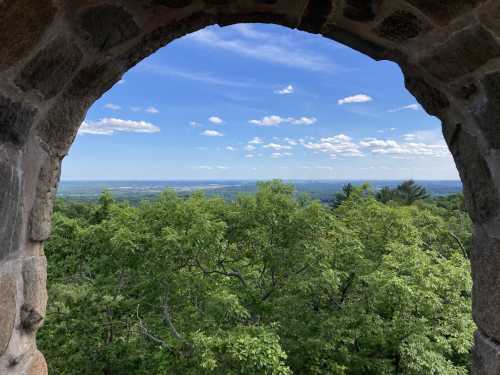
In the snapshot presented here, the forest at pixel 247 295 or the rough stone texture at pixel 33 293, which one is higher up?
the rough stone texture at pixel 33 293

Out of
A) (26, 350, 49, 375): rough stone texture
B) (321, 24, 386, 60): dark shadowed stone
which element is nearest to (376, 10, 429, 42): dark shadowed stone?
(321, 24, 386, 60): dark shadowed stone

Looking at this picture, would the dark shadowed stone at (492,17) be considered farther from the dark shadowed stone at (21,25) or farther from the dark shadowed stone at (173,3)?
the dark shadowed stone at (21,25)

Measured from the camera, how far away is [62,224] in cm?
1145

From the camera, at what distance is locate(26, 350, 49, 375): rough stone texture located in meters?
1.55

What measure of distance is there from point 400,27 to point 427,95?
372mm

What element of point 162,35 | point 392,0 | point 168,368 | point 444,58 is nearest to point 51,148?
point 162,35

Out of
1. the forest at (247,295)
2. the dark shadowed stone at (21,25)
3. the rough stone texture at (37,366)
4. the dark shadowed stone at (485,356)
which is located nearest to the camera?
the dark shadowed stone at (21,25)

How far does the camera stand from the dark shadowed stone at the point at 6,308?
1300 millimetres

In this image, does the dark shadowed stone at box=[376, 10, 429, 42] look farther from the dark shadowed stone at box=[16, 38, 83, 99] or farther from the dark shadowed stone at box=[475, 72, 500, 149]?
the dark shadowed stone at box=[16, 38, 83, 99]

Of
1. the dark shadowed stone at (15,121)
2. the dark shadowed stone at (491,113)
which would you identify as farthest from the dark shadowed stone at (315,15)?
the dark shadowed stone at (15,121)

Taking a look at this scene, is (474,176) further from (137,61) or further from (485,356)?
(137,61)

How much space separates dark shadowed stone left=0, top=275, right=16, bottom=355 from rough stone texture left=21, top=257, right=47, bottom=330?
89 millimetres

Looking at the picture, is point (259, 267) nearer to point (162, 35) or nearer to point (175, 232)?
point (175, 232)

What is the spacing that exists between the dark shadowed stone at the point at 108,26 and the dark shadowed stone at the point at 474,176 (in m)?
1.37
